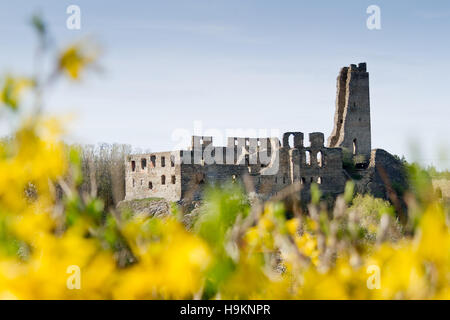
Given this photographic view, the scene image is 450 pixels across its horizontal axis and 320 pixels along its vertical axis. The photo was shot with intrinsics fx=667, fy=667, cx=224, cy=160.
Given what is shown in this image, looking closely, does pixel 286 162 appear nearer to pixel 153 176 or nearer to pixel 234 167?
pixel 234 167

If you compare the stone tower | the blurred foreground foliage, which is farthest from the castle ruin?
the blurred foreground foliage

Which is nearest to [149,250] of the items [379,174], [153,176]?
[153,176]

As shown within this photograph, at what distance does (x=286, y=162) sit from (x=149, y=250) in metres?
39.8

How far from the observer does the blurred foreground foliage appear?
225 cm

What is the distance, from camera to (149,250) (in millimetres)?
2475

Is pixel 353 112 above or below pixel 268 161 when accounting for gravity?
above

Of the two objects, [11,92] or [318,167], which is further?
[318,167]

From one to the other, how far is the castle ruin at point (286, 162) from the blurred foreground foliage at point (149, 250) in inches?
1356

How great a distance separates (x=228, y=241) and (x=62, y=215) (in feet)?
2.14

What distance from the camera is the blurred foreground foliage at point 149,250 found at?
2.25 m

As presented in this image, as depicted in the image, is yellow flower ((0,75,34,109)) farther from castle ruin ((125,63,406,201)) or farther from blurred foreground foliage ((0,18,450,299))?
castle ruin ((125,63,406,201))

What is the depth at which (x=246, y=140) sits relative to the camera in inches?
1849
